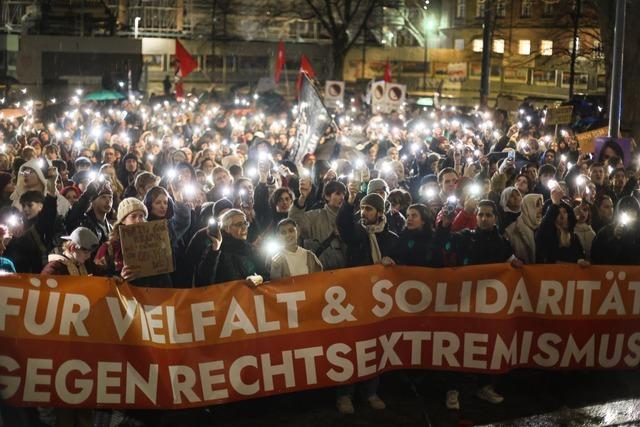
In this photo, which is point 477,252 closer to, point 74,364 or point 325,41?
point 74,364

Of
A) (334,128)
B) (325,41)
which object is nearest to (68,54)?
(325,41)

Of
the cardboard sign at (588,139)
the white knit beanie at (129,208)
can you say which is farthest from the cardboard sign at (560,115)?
the white knit beanie at (129,208)

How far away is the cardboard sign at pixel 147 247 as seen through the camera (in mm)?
6324

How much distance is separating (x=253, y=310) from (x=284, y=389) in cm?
64

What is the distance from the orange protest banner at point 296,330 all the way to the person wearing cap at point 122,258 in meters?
0.15

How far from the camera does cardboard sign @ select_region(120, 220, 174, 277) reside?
6.32 m

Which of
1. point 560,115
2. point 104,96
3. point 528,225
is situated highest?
point 104,96

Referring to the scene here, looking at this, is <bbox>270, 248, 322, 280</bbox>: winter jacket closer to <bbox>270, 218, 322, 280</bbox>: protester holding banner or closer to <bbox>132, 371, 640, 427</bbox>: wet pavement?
<bbox>270, 218, 322, 280</bbox>: protester holding banner

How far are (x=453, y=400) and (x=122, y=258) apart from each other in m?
2.82

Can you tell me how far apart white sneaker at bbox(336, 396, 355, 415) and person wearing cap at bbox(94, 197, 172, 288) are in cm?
163

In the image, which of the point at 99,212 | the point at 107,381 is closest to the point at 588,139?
the point at 99,212

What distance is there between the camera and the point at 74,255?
21.3ft

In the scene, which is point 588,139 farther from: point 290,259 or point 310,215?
point 290,259

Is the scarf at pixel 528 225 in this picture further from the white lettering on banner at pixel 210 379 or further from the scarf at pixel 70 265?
the scarf at pixel 70 265
